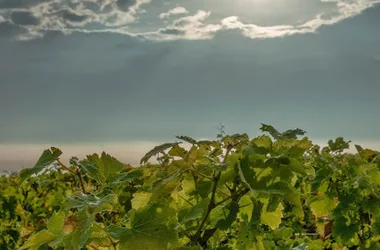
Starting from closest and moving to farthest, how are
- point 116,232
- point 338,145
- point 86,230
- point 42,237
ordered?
point 86,230 → point 116,232 → point 42,237 → point 338,145

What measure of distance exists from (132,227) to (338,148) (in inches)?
134

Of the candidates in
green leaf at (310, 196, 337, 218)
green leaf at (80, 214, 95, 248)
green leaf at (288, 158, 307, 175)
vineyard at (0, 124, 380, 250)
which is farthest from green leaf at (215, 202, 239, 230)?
green leaf at (310, 196, 337, 218)

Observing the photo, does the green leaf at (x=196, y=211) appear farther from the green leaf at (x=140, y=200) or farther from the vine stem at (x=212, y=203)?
the green leaf at (x=140, y=200)

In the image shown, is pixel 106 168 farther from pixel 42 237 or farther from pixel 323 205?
pixel 323 205

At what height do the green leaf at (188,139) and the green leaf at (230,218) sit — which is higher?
the green leaf at (188,139)

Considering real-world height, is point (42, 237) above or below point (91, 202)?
below

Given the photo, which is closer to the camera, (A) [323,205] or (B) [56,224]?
(B) [56,224]

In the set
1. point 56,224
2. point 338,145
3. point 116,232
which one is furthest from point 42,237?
point 338,145

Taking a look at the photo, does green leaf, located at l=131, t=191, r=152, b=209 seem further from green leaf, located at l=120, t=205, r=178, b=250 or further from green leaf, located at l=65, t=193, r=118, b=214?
green leaf, located at l=65, t=193, r=118, b=214

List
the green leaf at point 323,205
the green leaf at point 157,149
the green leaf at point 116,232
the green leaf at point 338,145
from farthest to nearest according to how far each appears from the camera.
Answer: the green leaf at point 338,145 → the green leaf at point 323,205 → the green leaf at point 157,149 → the green leaf at point 116,232

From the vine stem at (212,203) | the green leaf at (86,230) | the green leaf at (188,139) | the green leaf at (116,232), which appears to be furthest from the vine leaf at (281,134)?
the green leaf at (86,230)

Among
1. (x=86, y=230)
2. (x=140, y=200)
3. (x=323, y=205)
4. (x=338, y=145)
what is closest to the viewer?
(x=86, y=230)

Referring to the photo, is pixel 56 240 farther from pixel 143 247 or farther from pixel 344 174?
pixel 344 174

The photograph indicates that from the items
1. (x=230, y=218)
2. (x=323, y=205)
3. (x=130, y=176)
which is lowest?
(x=323, y=205)
